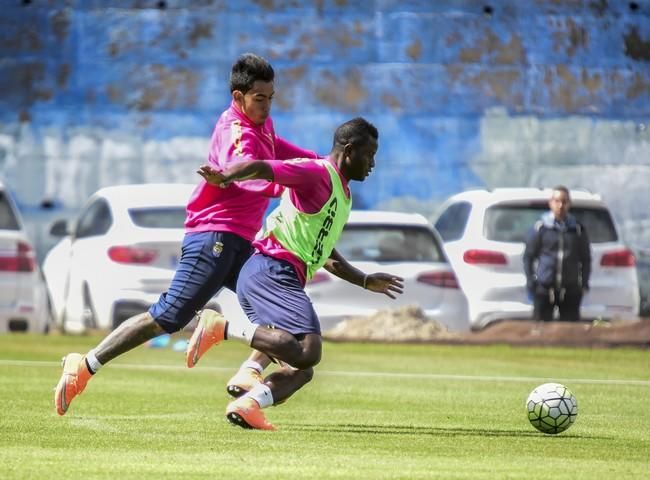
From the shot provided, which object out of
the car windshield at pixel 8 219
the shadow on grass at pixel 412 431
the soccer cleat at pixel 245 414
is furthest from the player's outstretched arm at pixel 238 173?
the car windshield at pixel 8 219

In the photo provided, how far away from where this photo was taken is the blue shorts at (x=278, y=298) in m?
9.38

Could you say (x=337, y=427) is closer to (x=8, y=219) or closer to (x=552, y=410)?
(x=552, y=410)

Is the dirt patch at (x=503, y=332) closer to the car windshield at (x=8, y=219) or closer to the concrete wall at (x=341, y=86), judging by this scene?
the concrete wall at (x=341, y=86)

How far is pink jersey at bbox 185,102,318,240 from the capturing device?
9.66 meters

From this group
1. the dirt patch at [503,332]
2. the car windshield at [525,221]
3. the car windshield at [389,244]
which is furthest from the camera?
the car windshield at [525,221]

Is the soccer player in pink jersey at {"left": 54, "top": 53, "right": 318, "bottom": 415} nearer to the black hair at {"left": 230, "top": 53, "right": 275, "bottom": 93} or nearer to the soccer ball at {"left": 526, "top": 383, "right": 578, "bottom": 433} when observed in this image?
the black hair at {"left": 230, "top": 53, "right": 275, "bottom": 93}

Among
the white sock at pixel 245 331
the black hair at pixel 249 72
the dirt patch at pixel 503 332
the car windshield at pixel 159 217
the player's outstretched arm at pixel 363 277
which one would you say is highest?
the black hair at pixel 249 72

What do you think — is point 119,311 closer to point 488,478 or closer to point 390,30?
point 390,30

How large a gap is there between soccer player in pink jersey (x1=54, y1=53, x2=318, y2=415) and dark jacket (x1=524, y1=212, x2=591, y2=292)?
11857mm

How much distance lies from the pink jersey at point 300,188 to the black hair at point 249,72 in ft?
2.55

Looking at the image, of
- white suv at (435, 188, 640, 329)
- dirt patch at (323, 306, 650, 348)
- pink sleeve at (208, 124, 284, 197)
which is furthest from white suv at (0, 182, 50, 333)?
pink sleeve at (208, 124, 284, 197)

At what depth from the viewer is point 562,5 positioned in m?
22.6

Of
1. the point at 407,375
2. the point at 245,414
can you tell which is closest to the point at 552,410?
the point at 245,414

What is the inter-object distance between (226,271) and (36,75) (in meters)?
13.4
